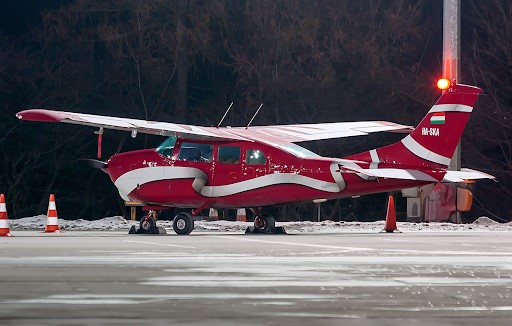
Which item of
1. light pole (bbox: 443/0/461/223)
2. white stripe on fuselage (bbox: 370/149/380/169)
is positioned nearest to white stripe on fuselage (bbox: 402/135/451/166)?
white stripe on fuselage (bbox: 370/149/380/169)

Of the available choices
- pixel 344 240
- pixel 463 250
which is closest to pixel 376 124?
pixel 344 240

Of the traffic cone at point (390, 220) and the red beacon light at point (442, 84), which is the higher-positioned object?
the red beacon light at point (442, 84)

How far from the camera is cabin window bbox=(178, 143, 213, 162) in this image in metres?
27.2

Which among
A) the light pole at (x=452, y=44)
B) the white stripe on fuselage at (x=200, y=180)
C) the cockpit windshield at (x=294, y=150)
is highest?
the light pole at (x=452, y=44)

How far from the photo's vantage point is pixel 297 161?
2653cm

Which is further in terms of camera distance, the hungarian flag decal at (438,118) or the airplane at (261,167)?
the hungarian flag decal at (438,118)

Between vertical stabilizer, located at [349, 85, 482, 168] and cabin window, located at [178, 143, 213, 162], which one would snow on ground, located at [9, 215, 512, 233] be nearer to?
cabin window, located at [178, 143, 213, 162]

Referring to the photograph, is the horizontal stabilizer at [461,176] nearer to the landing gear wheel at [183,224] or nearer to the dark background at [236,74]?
the landing gear wheel at [183,224]

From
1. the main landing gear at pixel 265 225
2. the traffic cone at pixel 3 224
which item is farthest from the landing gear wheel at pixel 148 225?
the traffic cone at pixel 3 224

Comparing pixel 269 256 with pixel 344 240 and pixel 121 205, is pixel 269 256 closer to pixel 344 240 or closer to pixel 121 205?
pixel 344 240

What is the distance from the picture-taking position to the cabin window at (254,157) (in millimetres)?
26891

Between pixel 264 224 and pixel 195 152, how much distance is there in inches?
81.5

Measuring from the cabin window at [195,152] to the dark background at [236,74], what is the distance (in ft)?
62.3

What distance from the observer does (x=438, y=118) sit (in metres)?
26.8
